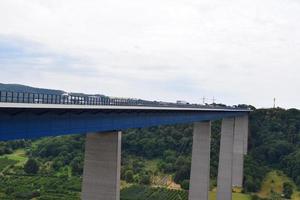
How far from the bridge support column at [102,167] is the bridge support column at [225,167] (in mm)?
37593

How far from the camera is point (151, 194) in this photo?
250ft

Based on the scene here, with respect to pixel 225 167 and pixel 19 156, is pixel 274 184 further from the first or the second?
pixel 19 156

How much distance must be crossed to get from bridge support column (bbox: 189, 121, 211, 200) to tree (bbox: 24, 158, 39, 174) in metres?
48.8

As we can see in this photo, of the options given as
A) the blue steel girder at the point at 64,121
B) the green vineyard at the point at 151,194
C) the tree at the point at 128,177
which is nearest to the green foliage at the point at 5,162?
the tree at the point at 128,177

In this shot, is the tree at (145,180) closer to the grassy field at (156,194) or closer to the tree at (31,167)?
the grassy field at (156,194)

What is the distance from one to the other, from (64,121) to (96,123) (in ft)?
12.6

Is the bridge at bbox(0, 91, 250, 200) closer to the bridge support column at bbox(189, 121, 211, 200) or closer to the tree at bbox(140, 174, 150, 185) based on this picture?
the bridge support column at bbox(189, 121, 211, 200)

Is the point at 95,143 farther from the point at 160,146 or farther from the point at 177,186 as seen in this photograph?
the point at 160,146

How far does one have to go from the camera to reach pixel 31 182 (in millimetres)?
84688

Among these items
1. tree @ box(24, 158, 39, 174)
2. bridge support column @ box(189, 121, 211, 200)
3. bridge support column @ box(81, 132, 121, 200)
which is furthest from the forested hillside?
bridge support column @ box(81, 132, 121, 200)

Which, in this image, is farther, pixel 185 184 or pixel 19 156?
pixel 19 156

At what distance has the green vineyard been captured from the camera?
73.2 metres

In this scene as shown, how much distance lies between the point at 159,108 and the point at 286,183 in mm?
48627

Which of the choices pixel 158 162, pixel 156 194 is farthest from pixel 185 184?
pixel 158 162
